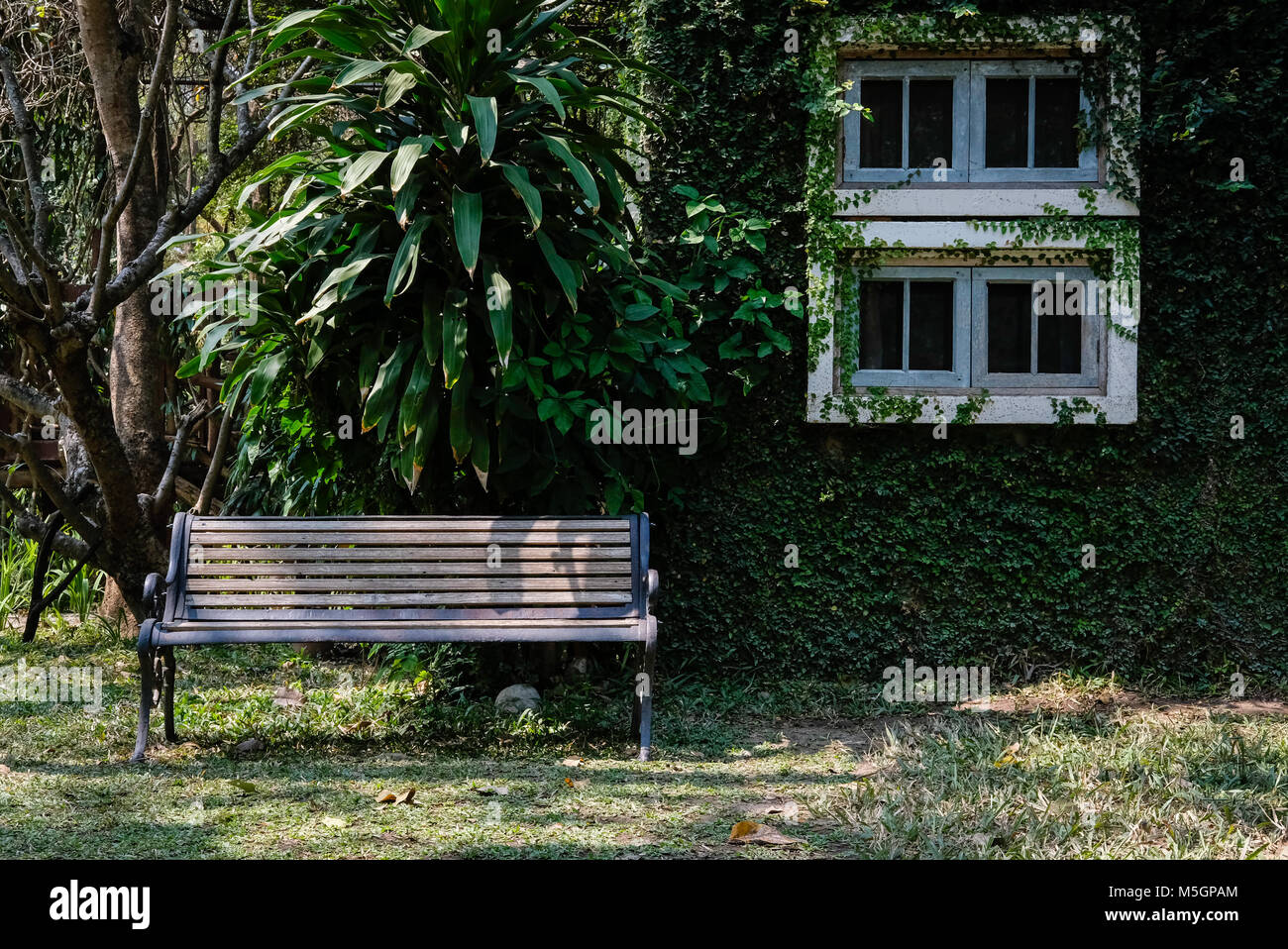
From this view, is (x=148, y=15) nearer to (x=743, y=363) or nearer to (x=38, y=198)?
(x=38, y=198)

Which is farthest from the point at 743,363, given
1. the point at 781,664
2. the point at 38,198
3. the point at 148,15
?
the point at 148,15

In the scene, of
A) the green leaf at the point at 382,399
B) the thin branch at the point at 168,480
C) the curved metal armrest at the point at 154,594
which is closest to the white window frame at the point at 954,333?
the green leaf at the point at 382,399

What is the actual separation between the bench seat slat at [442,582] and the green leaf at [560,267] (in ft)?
3.55

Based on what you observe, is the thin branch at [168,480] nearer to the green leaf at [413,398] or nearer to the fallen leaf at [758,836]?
the green leaf at [413,398]

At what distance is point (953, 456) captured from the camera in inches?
210

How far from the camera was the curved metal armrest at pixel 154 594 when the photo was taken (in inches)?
160

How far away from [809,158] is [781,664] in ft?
8.03

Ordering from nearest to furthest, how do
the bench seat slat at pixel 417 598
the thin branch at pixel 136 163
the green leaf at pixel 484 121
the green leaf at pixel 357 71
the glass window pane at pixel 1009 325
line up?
1. the green leaf at pixel 484 121
2. the green leaf at pixel 357 71
3. the bench seat slat at pixel 417 598
4. the thin branch at pixel 136 163
5. the glass window pane at pixel 1009 325

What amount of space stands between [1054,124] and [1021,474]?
1.75 m

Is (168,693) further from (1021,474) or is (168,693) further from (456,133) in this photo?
(1021,474)

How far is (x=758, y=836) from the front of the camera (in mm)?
3145

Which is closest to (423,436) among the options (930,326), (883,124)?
(930,326)

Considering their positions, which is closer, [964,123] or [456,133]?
[456,133]

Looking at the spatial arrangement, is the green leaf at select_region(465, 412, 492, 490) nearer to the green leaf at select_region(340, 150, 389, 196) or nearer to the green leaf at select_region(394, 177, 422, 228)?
the green leaf at select_region(394, 177, 422, 228)
